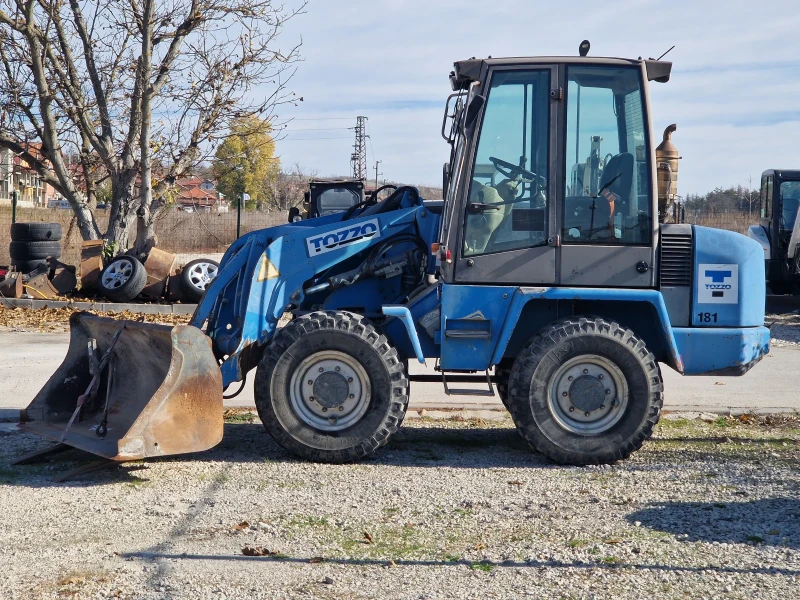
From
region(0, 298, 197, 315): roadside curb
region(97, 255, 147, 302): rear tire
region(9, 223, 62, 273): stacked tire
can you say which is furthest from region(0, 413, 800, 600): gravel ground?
region(9, 223, 62, 273): stacked tire

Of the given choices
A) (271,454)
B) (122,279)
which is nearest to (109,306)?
(122,279)

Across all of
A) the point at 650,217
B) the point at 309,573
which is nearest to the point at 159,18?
the point at 650,217

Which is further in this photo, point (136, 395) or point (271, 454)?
point (271, 454)

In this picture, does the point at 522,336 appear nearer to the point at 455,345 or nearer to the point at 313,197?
the point at 455,345

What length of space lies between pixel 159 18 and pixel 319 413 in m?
12.5

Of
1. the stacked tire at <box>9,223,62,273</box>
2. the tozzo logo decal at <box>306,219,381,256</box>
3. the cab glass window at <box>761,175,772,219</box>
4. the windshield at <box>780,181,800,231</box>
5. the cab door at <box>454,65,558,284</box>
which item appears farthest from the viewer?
the cab glass window at <box>761,175,772,219</box>

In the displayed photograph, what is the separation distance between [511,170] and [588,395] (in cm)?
174

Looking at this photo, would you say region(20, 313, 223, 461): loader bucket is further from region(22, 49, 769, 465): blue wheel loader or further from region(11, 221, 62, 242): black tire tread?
region(11, 221, 62, 242): black tire tread

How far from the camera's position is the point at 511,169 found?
22.2ft

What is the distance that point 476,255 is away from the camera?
22.2 feet

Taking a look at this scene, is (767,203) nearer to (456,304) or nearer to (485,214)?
(485,214)

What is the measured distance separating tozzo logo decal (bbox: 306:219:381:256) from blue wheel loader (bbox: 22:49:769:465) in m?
0.12

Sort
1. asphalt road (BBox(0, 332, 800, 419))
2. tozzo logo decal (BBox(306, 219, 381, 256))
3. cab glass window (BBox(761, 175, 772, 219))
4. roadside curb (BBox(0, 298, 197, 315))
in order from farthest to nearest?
cab glass window (BBox(761, 175, 772, 219)) < roadside curb (BBox(0, 298, 197, 315)) < asphalt road (BBox(0, 332, 800, 419)) < tozzo logo decal (BBox(306, 219, 381, 256))

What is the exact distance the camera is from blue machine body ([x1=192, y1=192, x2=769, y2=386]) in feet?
22.3
